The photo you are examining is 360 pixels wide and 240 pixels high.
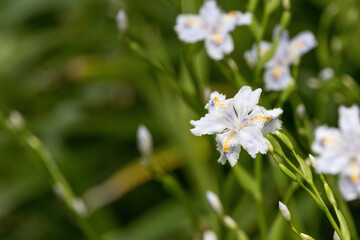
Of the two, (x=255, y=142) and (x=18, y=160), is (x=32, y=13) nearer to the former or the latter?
(x=18, y=160)

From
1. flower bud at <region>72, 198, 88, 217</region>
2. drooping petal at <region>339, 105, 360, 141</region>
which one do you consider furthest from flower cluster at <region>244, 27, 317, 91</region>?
flower bud at <region>72, 198, 88, 217</region>

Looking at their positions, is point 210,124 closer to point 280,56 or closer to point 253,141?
point 253,141

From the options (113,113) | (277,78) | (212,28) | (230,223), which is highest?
(113,113)

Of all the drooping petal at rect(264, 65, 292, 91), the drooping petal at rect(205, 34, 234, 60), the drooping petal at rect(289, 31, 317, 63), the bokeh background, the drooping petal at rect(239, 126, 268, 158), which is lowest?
the drooping petal at rect(239, 126, 268, 158)

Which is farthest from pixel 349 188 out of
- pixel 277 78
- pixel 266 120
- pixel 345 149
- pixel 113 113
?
pixel 113 113

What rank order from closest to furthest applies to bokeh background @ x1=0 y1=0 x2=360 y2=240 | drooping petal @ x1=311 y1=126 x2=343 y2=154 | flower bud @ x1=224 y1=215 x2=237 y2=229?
1. drooping petal @ x1=311 y1=126 x2=343 y2=154
2. flower bud @ x1=224 y1=215 x2=237 y2=229
3. bokeh background @ x1=0 y1=0 x2=360 y2=240

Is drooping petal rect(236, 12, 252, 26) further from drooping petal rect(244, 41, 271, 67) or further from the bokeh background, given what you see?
the bokeh background
